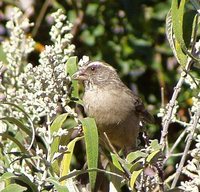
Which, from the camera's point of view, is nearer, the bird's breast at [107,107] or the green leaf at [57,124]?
the green leaf at [57,124]

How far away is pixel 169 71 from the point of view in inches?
234

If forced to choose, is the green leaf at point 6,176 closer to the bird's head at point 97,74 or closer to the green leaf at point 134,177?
the green leaf at point 134,177

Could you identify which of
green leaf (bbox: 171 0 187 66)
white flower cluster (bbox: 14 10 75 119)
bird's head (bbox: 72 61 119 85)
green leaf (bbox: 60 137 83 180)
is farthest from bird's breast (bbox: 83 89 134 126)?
green leaf (bbox: 171 0 187 66)

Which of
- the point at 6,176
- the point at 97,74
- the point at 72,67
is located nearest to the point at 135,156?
Answer: the point at 6,176

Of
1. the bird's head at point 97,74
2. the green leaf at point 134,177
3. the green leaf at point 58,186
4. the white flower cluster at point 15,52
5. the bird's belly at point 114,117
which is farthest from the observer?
the bird's head at point 97,74

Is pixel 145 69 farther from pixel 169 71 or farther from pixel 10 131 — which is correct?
pixel 10 131

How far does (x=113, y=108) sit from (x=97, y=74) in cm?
48

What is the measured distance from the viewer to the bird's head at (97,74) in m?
4.68

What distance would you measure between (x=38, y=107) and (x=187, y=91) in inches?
97.8

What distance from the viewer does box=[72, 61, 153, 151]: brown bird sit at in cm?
417

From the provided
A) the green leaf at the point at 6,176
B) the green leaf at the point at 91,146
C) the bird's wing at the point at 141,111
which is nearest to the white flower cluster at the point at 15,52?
the bird's wing at the point at 141,111

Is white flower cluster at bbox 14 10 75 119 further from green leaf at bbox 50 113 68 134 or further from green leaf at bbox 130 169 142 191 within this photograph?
green leaf at bbox 130 169 142 191

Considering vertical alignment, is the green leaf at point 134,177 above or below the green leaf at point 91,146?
below

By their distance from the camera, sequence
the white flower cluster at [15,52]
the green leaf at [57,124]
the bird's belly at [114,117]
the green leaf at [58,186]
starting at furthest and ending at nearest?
the bird's belly at [114,117], the white flower cluster at [15,52], the green leaf at [57,124], the green leaf at [58,186]
